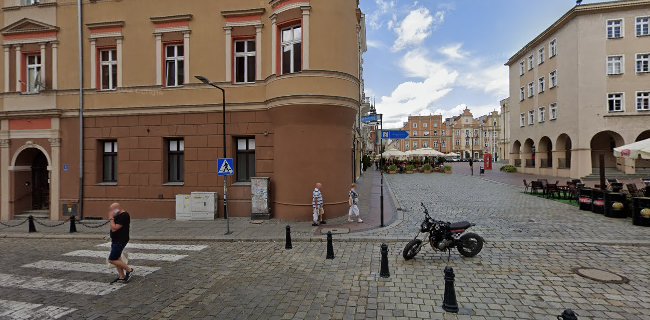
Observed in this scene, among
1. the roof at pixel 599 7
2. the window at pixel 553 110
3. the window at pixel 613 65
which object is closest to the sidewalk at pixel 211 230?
the window at pixel 613 65

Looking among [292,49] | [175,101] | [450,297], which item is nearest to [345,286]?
[450,297]

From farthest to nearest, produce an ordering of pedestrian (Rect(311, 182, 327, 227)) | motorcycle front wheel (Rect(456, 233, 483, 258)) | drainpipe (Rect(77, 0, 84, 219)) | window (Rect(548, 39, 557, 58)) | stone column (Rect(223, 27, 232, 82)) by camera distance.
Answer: window (Rect(548, 39, 557, 58)) → drainpipe (Rect(77, 0, 84, 219)) → stone column (Rect(223, 27, 232, 82)) → pedestrian (Rect(311, 182, 327, 227)) → motorcycle front wheel (Rect(456, 233, 483, 258))

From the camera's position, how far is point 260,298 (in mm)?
5711

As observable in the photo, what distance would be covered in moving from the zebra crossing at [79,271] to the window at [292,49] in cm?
772

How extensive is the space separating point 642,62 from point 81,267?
41463 millimetres

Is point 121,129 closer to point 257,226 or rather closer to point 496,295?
point 257,226

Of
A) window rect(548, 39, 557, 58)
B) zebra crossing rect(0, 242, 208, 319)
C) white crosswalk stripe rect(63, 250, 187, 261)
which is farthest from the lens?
window rect(548, 39, 557, 58)

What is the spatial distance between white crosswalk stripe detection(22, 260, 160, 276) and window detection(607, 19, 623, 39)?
127 feet

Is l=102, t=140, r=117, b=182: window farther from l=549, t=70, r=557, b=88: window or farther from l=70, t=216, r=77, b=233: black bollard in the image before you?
l=549, t=70, r=557, b=88: window

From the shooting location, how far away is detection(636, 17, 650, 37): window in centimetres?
2720

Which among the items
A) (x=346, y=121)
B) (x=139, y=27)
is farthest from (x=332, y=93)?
(x=139, y=27)

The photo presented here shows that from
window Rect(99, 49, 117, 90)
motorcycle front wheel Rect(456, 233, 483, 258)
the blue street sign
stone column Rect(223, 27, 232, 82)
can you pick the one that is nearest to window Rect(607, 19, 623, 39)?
the blue street sign

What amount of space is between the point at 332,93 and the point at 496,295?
28.9ft

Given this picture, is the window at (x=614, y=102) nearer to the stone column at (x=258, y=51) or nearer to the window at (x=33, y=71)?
the stone column at (x=258, y=51)
